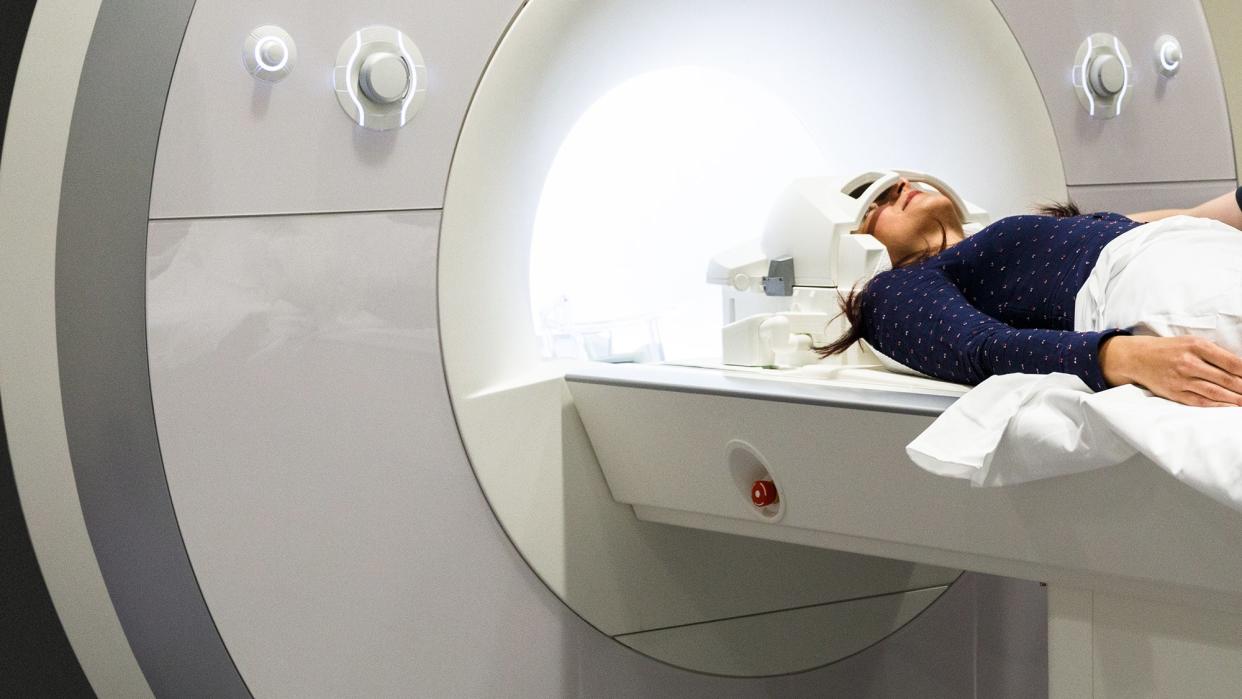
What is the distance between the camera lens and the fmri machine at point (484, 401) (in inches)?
60.7

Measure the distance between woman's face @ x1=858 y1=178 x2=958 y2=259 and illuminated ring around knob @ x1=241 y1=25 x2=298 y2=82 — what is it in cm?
95

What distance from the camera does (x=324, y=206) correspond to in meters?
1.70

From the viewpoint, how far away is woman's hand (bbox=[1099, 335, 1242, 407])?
1229mm

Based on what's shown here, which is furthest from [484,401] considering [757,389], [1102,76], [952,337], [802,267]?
[1102,76]

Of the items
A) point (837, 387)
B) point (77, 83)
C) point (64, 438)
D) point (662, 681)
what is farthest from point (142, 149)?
point (662, 681)

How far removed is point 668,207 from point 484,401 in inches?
35.3

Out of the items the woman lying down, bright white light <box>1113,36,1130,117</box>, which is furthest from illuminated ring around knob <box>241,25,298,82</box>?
bright white light <box>1113,36,1130,117</box>

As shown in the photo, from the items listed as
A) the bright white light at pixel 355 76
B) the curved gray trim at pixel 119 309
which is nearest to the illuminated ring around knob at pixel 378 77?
the bright white light at pixel 355 76

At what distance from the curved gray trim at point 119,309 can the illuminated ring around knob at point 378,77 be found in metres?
0.22

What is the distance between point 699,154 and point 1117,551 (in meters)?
1.52

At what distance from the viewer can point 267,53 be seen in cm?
163

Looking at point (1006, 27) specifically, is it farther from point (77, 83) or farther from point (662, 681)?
point (77, 83)

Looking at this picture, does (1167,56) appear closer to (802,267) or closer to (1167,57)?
(1167,57)

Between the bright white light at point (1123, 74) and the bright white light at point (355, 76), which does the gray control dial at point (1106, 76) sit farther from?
the bright white light at point (355, 76)
